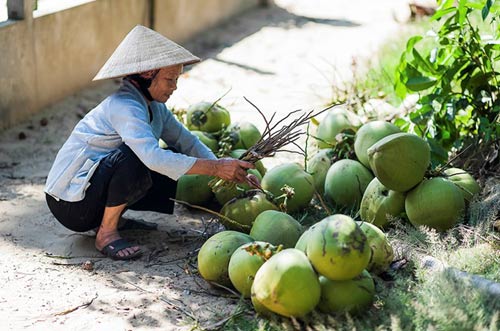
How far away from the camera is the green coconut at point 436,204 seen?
4.01 metres

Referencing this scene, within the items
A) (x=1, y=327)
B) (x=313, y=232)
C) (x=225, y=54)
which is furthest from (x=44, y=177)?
(x=225, y=54)

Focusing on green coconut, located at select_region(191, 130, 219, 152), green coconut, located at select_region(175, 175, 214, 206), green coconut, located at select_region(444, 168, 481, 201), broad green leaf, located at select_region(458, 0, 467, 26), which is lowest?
green coconut, located at select_region(175, 175, 214, 206)

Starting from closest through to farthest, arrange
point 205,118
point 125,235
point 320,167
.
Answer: point 125,235
point 320,167
point 205,118

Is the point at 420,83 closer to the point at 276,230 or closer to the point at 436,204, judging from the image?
the point at 436,204

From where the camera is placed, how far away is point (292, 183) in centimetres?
449

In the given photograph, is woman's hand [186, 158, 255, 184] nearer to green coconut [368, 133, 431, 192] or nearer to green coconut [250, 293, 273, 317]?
green coconut [368, 133, 431, 192]

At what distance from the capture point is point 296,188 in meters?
4.50

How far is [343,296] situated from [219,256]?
0.65 meters

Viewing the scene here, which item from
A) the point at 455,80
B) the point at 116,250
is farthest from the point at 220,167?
the point at 455,80

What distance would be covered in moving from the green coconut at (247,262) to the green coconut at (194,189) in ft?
3.63

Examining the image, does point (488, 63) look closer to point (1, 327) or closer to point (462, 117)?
point (462, 117)

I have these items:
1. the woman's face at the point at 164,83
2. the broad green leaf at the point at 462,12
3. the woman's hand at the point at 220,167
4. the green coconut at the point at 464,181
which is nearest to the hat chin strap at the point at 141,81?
the woman's face at the point at 164,83

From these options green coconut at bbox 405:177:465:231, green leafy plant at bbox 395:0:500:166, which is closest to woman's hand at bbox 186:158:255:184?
green coconut at bbox 405:177:465:231

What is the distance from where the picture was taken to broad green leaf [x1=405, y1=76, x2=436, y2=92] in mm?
4898
